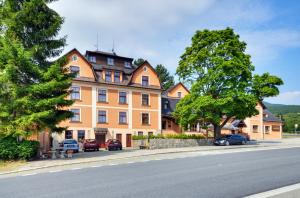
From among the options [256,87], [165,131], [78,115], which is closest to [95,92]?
[78,115]

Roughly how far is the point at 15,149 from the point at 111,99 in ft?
75.7

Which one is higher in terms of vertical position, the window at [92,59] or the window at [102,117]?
the window at [92,59]

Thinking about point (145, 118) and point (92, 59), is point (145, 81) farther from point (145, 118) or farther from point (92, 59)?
point (92, 59)

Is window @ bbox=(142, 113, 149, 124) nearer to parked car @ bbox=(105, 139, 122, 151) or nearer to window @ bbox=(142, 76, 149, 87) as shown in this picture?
window @ bbox=(142, 76, 149, 87)

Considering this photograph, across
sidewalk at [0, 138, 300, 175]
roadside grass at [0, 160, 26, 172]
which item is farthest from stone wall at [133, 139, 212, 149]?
roadside grass at [0, 160, 26, 172]

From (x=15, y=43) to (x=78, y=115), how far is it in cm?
1978

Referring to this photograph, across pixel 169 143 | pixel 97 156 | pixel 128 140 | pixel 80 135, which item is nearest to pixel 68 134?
pixel 80 135

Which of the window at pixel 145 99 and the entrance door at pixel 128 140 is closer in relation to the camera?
the entrance door at pixel 128 140

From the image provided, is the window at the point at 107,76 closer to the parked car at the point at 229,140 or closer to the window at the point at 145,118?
the window at the point at 145,118

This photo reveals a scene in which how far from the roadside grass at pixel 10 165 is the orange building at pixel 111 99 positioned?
18338 mm

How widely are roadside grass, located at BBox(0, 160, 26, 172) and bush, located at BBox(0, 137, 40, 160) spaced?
515 millimetres

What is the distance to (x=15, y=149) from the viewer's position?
23.8 m

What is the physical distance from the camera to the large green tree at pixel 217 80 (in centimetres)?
4034

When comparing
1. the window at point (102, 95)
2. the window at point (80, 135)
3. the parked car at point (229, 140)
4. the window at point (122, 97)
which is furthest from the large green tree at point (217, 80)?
the window at point (80, 135)
